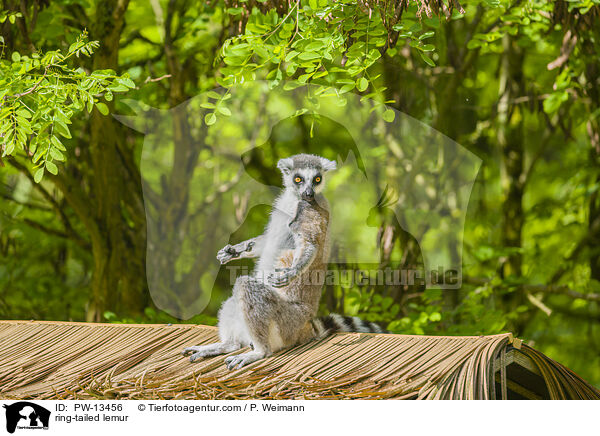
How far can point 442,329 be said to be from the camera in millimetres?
1988

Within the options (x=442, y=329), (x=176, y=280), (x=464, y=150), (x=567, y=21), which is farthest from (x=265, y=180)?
(x=567, y=21)

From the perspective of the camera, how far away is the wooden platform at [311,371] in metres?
0.97

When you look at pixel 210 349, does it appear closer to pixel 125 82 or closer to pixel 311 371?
pixel 311 371

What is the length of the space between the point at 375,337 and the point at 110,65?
1278 mm

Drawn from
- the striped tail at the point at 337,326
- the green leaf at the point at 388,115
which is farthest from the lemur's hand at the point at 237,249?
the green leaf at the point at 388,115

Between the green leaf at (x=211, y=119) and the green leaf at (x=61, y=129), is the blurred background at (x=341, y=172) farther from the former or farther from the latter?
the green leaf at (x=61, y=129)

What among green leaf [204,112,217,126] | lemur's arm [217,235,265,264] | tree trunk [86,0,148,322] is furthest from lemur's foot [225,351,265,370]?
tree trunk [86,0,148,322]

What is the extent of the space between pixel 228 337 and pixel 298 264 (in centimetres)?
22

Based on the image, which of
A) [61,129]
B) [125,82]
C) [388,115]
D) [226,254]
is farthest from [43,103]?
[388,115]

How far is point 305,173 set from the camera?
4.06 feet

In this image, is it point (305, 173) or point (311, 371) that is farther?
point (305, 173)
